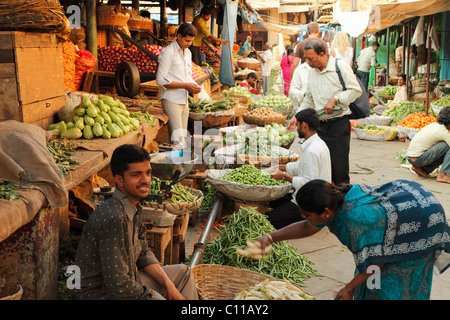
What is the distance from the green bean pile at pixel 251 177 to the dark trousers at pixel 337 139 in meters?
0.90

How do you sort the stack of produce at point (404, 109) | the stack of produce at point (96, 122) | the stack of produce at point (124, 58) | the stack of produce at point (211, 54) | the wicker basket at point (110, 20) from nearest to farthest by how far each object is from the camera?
the stack of produce at point (96, 122), the stack of produce at point (124, 58), the wicker basket at point (110, 20), the stack of produce at point (404, 109), the stack of produce at point (211, 54)

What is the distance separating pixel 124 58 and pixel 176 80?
2.27 metres

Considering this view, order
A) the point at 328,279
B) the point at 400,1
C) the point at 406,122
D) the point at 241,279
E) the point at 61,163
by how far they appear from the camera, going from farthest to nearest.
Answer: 1. the point at 406,122
2. the point at 400,1
3. the point at 328,279
4. the point at 61,163
5. the point at 241,279

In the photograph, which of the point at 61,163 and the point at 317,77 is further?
the point at 317,77

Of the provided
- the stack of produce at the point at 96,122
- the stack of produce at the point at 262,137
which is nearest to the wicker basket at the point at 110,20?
the stack of produce at the point at 262,137

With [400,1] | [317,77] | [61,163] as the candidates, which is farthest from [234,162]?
[400,1]

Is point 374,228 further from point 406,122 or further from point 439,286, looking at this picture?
point 406,122

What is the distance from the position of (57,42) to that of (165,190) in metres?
2.35

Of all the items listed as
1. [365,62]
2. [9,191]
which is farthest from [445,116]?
[365,62]

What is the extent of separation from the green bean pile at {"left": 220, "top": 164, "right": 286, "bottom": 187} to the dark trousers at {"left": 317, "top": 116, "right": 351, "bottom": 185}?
900mm

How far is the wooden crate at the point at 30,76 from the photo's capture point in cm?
440

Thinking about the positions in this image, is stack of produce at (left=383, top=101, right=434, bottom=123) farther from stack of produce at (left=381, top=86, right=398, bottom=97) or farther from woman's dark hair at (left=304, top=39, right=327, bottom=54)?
woman's dark hair at (left=304, top=39, right=327, bottom=54)

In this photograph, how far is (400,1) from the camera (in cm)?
995

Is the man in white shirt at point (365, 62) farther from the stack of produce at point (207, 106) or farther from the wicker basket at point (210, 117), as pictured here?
the wicker basket at point (210, 117)
